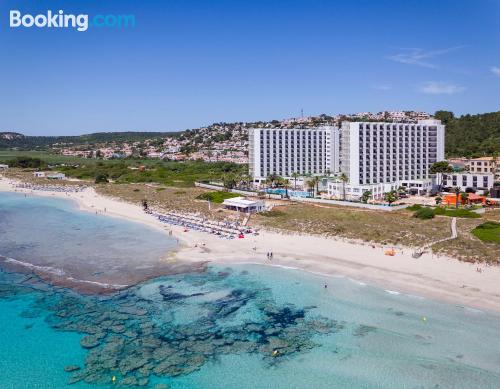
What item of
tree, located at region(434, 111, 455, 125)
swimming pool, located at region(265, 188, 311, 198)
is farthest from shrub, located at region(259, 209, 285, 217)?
tree, located at region(434, 111, 455, 125)

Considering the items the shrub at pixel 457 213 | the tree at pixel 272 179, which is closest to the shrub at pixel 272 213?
the tree at pixel 272 179

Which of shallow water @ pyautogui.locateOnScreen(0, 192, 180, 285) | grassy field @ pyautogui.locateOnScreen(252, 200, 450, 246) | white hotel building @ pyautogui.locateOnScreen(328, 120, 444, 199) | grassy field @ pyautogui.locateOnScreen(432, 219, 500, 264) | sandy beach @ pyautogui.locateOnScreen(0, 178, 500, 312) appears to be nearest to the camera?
sandy beach @ pyautogui.locateOnScreen(0, 178, 500, 312)

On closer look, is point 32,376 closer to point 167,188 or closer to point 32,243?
point 32,243

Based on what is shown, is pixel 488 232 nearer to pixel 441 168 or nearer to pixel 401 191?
pixel 401 191

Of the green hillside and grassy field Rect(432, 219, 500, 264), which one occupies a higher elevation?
the green hillside

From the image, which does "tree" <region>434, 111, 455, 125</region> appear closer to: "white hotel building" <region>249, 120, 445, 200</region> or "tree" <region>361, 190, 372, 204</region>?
"white hotel building" <region>249, 120, 445, 200</region>

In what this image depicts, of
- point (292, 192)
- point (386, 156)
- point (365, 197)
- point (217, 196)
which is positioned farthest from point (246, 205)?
point (386, 156)
